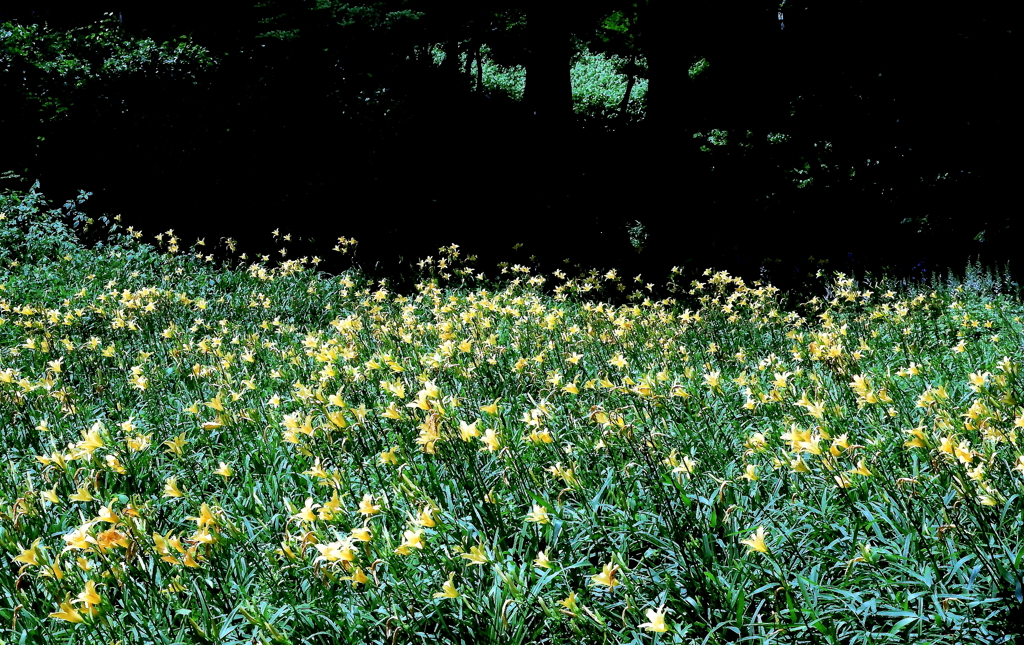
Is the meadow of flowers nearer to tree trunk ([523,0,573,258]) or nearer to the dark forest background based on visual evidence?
the dark forest background

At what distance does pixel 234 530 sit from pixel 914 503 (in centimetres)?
219

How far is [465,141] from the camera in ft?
33.8

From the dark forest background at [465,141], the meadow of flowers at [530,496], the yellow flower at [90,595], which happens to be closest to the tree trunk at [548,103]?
the dark forest background at [465,141]

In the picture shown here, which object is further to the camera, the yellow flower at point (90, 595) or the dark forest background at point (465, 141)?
the dark forest background at point (465, 141)

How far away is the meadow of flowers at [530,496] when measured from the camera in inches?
85.8

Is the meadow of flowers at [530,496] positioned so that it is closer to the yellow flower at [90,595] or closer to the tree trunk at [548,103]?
the yellow flower at [90,595]

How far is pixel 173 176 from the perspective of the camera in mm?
9727

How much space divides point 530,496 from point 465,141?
8.16 meters

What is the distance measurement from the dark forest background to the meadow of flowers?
4027 mm

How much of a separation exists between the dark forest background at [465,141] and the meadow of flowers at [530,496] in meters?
4.03

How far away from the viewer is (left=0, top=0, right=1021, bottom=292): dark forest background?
8750 mm

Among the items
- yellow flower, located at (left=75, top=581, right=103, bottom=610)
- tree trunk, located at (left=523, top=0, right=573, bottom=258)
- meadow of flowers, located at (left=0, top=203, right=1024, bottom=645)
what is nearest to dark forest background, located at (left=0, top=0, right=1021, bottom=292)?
tree trunk, located at (left=523, top=0, right=573, bottom=258)

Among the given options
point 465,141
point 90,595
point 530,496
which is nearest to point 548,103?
point 465,141

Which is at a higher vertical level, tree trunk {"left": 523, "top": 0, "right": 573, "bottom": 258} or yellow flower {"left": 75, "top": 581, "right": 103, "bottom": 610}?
tree trunk {"left": 523, "top": 0, "right": 573, "bottom": 258}
